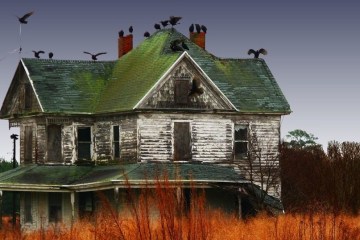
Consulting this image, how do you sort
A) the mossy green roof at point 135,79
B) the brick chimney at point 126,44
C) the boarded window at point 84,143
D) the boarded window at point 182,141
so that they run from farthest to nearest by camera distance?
the brick chimney at point 126,44 → the boarded window at point 84,143 → the mossy green roof at point 135,79 → the boarded window at point 182,141

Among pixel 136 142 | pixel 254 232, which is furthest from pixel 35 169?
→ pixel 254 232

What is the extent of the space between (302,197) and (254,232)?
56.6 feet

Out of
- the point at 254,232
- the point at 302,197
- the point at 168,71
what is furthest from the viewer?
the point at 302,197

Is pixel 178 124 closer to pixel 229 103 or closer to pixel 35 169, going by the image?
pixel 229 103

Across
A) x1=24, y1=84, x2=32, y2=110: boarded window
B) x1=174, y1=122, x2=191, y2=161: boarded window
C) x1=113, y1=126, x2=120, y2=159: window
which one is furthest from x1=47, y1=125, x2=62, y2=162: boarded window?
x1=174, y1=122, x2=191, y2=161: boarded window

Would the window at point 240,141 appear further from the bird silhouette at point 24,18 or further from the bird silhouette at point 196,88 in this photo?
the bird silhouette at point 24,18

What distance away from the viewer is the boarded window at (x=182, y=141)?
37719mm

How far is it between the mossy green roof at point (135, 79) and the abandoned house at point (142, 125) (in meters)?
0.07

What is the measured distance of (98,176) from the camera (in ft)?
119

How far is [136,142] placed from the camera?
3738 centimetres

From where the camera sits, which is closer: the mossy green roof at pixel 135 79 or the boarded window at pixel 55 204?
the boarded window at pixel 55 204

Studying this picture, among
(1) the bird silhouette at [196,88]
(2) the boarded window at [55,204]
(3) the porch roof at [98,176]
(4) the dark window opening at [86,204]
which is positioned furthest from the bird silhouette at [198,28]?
(2) the boarded window at [55,204]

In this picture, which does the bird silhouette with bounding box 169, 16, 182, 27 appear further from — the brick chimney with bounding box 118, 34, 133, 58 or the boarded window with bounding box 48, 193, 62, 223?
the boarded window with bounding box 48, 193, 62, 223

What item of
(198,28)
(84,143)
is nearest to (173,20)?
(198,28)
